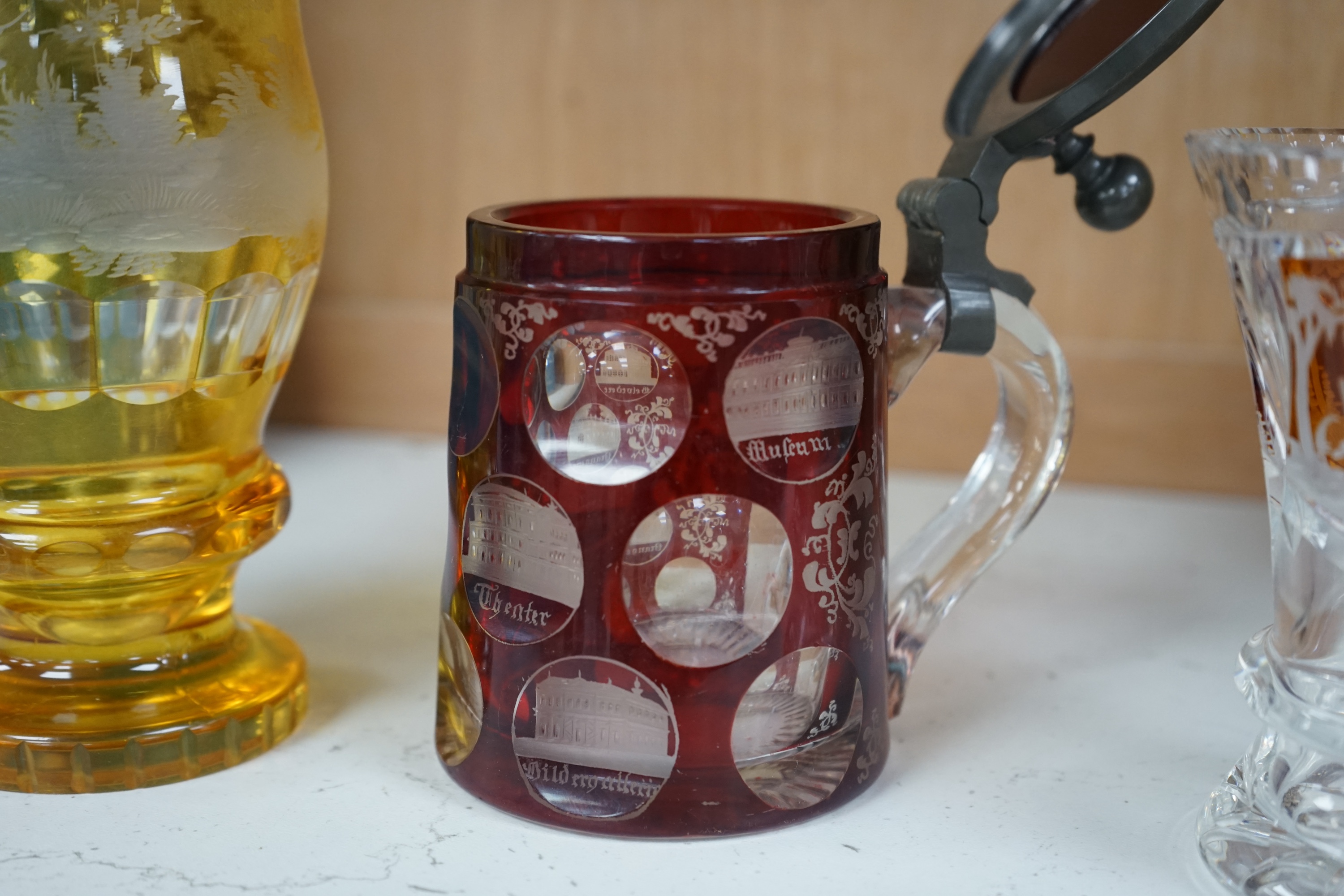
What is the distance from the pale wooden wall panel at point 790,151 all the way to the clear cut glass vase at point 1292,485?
354 mm

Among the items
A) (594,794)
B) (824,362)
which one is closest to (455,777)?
(594,794)

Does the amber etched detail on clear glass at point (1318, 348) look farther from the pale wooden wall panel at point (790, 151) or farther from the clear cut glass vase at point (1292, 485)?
the pale wooden wall panel at point (790, 151)

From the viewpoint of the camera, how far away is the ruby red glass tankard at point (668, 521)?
12.7 inches

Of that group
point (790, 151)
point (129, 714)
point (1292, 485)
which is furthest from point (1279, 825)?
point (790, 151)

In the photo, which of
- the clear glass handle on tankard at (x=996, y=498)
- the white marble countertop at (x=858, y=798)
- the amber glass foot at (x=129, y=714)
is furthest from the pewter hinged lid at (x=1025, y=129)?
the amber glass foot at (x=129, y=714)

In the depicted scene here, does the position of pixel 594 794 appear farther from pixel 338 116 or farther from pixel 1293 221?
pixel 338 116

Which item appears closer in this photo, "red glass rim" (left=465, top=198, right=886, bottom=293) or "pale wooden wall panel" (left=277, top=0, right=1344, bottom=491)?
"red glass rim" (left=465, top=198, right=886, bottom=293)

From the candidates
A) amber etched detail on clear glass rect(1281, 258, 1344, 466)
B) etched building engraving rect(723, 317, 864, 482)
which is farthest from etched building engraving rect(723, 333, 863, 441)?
amber etched detail on clear glass rect(1281, 258, 1344, 466)

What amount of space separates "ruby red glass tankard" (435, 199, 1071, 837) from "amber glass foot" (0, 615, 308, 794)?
76 mm

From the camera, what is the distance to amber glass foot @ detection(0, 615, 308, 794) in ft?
1.20

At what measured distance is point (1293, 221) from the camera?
0.29 meters

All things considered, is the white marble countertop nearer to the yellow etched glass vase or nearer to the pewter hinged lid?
the yellow etched glass vase

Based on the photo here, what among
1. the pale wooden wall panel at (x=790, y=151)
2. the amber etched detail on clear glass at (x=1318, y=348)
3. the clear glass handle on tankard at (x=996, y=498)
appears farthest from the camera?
the pale wooden wall panel at (x=790, y=151)

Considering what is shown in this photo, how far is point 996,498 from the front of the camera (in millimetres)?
412
